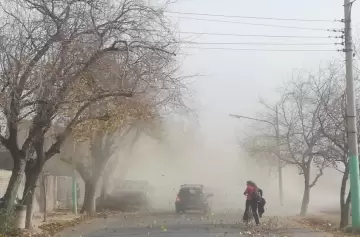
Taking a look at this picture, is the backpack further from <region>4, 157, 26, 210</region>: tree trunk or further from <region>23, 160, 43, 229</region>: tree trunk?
<region>4, 157, 26, 210</region>: tree trunk

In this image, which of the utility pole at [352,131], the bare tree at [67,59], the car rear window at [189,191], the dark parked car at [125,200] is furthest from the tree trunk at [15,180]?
the dark parked car at [125,200]

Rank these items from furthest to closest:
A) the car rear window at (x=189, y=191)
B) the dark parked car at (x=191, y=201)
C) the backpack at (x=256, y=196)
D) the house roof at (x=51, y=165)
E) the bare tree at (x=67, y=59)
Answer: the house roof at (x=51, y=165)
the car rear window at (x=189, y=191)
the dark parked car at (x=191, y=201)
the backpack at (x=256, y=196)
the bare tree at (x=67, y=59)

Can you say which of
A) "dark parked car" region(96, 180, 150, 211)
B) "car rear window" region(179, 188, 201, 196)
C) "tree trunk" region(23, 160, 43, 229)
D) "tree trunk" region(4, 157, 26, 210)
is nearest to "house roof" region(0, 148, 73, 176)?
"dark parked car" region(96, 180, 150, 211)

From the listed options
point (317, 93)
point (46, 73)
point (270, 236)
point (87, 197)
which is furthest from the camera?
point (87, 197)

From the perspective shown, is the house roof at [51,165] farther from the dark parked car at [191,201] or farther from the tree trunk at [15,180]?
the tree trunk at [15,180]

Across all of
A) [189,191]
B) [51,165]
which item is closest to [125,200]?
[189,191]

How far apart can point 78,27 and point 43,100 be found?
97.5 inches

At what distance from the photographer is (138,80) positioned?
1897 cm

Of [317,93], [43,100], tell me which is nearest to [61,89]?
[43,100]

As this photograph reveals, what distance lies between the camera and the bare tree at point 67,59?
17062 millimetres

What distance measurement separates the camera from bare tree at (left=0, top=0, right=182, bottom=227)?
56.0 feet

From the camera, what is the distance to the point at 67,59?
17.9 meters

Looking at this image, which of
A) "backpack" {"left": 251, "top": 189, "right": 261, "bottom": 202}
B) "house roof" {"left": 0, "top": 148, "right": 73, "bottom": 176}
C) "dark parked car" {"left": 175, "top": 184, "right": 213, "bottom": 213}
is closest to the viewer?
"backpack" {"left": 251, "top": 189, "right": 261, "bottom": 202}

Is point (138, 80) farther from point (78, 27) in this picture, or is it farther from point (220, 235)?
point (220, 235)
